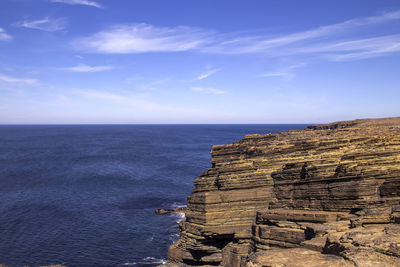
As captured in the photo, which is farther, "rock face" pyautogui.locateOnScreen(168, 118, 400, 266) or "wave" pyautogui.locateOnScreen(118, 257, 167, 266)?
"wave" pyautogui.locateOnScreen(118, 257, 167, 266)

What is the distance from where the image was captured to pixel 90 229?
140 ft

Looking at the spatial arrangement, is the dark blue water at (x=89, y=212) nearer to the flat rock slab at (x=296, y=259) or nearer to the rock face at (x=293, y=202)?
the rock face at (x=293, y=202)

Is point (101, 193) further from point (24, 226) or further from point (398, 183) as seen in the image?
point (398, 183)

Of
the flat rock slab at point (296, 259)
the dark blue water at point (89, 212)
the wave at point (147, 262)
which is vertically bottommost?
the wave at point (147, 262)

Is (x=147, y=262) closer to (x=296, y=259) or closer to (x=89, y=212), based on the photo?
(x=89, y=212)

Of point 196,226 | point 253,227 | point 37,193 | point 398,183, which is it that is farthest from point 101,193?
point 398,183

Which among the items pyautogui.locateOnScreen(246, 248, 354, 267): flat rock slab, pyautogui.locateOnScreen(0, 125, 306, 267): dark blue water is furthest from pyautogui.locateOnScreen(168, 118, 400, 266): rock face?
pyautogui.locateOnScreen(0, 125, 306, 267): dark blue water

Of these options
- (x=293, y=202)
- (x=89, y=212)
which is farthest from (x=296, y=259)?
(x=89, y=212)

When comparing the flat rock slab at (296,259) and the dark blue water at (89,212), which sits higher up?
the flat rock slab at (296,259)

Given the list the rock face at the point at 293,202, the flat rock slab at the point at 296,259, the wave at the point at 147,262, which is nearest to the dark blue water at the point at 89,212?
the wave at the point at 147,262

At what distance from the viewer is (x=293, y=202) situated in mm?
20766

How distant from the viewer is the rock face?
13.5 meters

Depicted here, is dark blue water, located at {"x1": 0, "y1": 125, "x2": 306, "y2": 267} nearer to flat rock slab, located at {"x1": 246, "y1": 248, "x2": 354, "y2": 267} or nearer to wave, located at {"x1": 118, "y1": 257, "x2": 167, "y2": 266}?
wave, located at {"x1": 118, "y1": 257, "x2": 167, "y2": 266}

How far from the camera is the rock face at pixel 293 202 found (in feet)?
44.2
